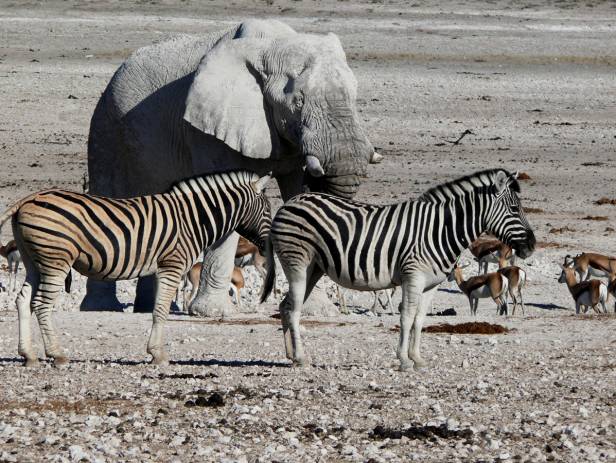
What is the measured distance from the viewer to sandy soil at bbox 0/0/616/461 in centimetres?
958

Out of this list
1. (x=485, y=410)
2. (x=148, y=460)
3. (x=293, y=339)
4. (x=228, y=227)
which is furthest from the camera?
(x=228, y=227)

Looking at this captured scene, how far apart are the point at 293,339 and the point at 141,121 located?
254 inches

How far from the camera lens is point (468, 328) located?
1495 cm

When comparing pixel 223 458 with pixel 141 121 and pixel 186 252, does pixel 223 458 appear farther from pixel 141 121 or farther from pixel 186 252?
pixel 141 121

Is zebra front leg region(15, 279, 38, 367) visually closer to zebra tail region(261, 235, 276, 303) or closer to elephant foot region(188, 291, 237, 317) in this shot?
zebra tail region(261, 235, 276, 303)

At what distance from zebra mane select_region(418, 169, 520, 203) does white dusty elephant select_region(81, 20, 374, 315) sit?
3.32 metres

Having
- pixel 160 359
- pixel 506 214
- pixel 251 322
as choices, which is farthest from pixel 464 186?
pixel 251 322

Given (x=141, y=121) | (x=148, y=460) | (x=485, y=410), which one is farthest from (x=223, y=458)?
(x=141, y=121)

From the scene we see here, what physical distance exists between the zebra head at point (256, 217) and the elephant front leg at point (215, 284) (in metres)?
3.46

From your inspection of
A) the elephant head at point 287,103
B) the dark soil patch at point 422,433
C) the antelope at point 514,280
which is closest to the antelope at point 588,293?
the antelope at point 514,280

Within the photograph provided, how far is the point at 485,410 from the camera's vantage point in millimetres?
10438

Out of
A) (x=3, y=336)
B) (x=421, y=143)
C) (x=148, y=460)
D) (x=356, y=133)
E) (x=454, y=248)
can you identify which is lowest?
(x=148, y=460)

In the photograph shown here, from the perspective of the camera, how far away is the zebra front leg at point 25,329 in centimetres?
1196

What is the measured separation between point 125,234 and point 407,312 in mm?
2273
